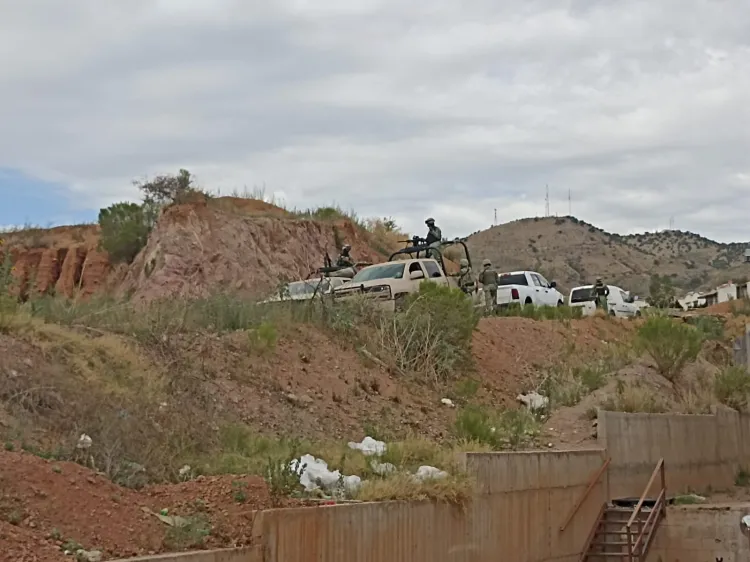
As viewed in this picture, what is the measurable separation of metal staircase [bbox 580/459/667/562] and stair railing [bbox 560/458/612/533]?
2.39ft

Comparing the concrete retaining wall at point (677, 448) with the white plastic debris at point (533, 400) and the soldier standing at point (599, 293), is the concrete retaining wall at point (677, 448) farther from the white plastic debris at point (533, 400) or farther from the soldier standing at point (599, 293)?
the soldier standing at point (599, 293)

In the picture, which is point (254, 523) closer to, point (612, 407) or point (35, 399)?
point (35, 399)

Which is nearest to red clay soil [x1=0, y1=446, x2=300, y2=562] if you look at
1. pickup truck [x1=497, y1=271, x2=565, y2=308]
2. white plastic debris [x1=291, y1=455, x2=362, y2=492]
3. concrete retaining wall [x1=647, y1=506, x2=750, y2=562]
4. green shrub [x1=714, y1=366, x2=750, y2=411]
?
white plastic debris [x1=291, y1=455, x2=362, y2=492]

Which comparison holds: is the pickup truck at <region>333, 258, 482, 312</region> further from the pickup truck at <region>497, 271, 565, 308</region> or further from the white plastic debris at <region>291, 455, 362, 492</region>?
the white plastic debris at <region>291, 455, 362, 492</region>

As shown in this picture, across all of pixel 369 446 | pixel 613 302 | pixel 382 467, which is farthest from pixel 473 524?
pixel 613 302

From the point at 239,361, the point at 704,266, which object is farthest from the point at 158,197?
the point at 704,266

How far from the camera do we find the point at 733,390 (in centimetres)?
2736

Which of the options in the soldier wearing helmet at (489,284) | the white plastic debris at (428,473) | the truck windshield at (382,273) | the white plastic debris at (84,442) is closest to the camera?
the white plastic debris at (84,442)

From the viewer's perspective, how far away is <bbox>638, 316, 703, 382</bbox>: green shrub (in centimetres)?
2702

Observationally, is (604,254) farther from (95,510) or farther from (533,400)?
(95,510)

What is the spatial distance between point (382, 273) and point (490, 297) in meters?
4.40

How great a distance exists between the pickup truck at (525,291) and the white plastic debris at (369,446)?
1730cm

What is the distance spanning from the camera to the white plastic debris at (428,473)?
14.5 m

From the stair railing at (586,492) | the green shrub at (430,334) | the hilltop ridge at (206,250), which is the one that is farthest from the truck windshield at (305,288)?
the stair railing at (586,492)
